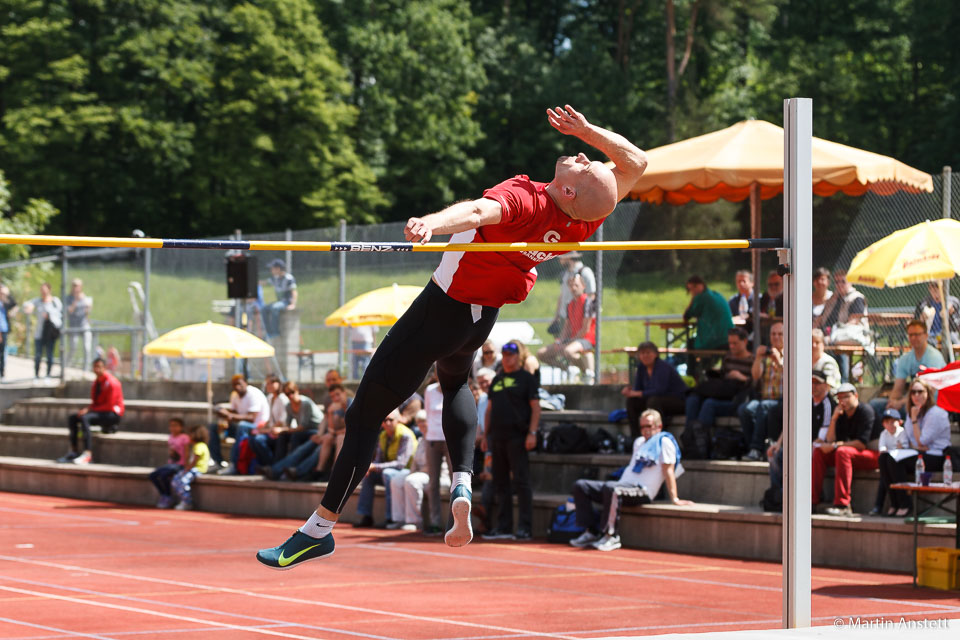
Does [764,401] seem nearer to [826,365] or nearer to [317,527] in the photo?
[826,365]

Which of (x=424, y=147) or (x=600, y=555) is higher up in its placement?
(x=424, y=147)

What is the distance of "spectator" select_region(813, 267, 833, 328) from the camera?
13.3m

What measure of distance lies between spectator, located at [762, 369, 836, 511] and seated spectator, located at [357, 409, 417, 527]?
13.1 ft

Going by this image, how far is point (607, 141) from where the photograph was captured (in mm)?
5371

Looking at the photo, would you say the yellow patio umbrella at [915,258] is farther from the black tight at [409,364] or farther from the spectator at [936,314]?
the black tight at [409,364]

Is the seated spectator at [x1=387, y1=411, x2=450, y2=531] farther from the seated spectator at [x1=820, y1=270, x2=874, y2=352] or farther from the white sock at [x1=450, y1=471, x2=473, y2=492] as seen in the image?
the white sock at [x1=450, y1=471, x2=473, y2=492]

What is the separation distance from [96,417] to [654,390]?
9.18 m

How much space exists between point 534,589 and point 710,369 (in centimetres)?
426

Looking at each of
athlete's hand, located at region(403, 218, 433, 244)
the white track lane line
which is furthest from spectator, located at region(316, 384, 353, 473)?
athlete's hand, located at region(403, 218, 433, 244)

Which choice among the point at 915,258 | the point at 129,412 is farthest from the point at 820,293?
the point at 129,412

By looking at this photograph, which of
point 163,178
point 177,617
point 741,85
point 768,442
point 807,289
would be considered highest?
point 741,85

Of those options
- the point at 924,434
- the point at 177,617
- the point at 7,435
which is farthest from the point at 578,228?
the point at 7,435

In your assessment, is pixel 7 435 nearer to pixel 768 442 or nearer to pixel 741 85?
pixel 768 442

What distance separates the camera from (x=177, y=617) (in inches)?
351
